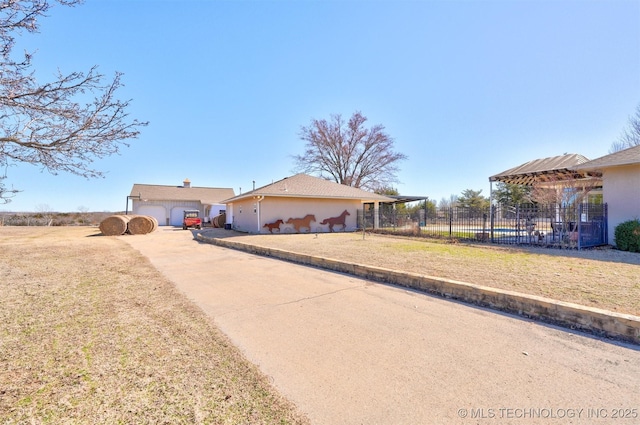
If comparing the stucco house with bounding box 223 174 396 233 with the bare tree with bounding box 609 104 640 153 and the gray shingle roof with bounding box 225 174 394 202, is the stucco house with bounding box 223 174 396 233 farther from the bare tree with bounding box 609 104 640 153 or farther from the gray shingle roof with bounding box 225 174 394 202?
the bare tree with bounding box 609 104 640 153

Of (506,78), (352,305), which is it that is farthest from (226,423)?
(506,78)

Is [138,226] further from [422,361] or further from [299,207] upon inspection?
[422,361]

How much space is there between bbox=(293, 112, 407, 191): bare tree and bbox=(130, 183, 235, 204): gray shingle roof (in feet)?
41.7

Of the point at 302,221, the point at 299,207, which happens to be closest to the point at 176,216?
the point at 299,207

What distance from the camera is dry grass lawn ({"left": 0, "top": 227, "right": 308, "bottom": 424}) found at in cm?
197

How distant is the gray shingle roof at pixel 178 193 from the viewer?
101ft

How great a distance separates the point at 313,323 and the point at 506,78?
562 inches

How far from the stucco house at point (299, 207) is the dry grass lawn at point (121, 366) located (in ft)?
41.7

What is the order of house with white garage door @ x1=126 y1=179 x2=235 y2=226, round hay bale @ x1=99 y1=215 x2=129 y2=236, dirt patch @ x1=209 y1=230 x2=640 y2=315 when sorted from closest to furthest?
dirt patch @ x1=209 y1=230 x2=640 y2=315
round hay bale @ x1=99 y1=215 x2=129 y2=236
house with white garage door @ x1=126 y1=179 x2=235 y2=226

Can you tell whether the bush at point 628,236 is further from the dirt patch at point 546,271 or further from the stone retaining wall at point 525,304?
the stone retaining wall at point 525,304

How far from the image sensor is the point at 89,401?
6.79 ft

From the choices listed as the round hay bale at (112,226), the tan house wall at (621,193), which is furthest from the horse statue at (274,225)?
the tan house wall at (621,193)

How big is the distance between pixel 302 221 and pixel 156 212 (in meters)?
20.6

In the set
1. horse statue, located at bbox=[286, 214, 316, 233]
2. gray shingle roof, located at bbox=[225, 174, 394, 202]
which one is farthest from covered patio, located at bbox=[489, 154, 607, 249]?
horse statue, located at bbox=[286, 214, 316, 233]
